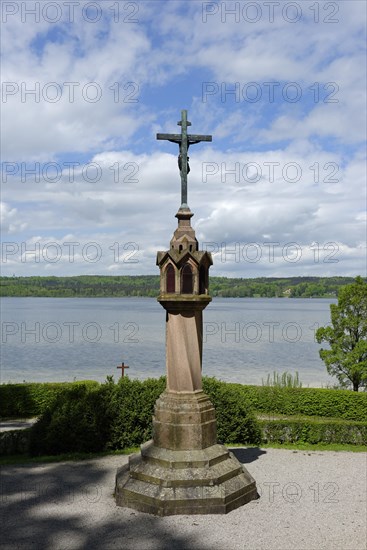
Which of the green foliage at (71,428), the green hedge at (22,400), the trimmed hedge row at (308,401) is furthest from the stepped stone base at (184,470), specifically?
the green hedge at (22,400)

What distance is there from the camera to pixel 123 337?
5922 cm

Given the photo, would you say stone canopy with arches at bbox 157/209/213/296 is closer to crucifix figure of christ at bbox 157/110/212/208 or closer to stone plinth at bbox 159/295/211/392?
stone plinth at bbox 159/295/211/392

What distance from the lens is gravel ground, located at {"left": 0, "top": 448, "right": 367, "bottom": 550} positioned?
7.17 m

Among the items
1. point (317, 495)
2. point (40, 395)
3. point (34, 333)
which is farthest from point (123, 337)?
point (317, 495)

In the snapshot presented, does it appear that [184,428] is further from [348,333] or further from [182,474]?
[348,333]

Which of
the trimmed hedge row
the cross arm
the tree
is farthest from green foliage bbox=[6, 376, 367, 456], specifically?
the tree

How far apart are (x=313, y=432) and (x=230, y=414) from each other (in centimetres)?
257

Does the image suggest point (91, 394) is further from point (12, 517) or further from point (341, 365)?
point (341, 365)

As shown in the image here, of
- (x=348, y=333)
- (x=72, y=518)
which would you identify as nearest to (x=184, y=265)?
(x=72, y=518)

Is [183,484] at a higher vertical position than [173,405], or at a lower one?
lower

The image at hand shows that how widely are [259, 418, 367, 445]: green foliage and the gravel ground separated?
2541 mm

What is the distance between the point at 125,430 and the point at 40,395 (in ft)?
26.5

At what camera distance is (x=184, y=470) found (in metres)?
8.35

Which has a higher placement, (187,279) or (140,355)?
(187,279)
